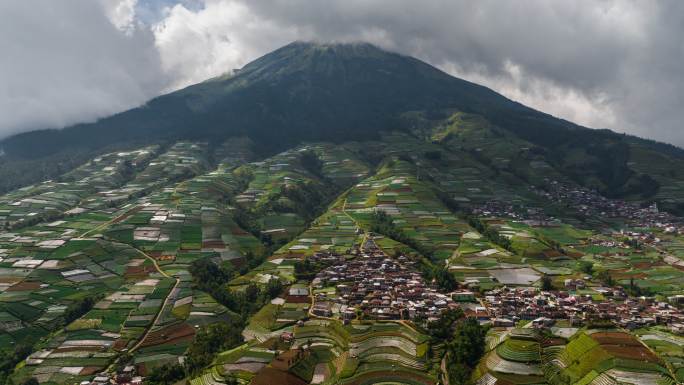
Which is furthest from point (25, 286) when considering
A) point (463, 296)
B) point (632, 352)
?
point (632, 352)

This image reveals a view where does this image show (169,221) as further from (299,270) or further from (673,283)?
(673,283)

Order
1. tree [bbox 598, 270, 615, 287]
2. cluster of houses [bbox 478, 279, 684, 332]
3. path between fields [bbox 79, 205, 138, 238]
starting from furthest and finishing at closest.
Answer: path between fields [bbox 79, 205, 138, 238] < tree [bbox 598, 270, 615, 287] < cluster of houses [bbox 478, 279, 684, 332]

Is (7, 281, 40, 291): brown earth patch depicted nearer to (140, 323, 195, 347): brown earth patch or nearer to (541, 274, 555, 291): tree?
(140, 323, 195, 347): brown earth patch

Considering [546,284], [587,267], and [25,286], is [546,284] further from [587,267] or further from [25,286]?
[25,286]

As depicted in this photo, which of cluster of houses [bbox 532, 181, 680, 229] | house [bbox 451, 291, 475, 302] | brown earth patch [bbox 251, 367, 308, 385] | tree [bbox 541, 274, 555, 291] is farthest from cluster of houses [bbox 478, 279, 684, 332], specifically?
cluster of houses [bbox 532, 181, 680, 229]

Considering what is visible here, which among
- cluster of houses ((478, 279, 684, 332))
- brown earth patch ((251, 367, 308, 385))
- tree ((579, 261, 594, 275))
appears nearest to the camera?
brown earth patch ((251, 367, 308, 385))

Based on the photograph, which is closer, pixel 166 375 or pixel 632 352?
pixel 632 352
